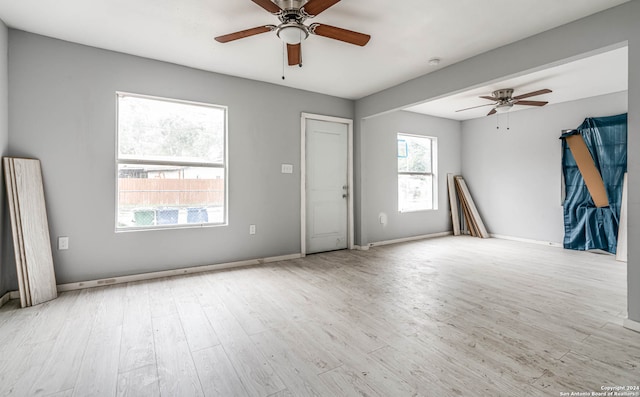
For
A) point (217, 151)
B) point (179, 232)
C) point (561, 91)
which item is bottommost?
point (179, 232)

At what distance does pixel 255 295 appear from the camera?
3.00 meters

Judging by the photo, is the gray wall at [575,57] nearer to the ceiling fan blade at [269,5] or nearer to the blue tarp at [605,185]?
the ceiling fan blade at [269,5]

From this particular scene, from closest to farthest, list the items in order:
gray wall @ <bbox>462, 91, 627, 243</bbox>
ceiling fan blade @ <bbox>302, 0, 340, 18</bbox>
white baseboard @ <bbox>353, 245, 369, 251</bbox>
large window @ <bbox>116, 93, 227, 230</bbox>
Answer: ceiling fan blade @ <bbox>302, 0, 340, 18</bbox>, large window @ <bbox>116, 93, 227, 230</bbox>, white baseboard @ <bbox>353, 245, 369, 251</bbox>, gray wall @ <bbox>462, 91, 627, 243</bbox>

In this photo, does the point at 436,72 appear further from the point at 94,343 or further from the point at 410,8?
the point at 94,343

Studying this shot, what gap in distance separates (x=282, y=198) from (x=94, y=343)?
2.82m

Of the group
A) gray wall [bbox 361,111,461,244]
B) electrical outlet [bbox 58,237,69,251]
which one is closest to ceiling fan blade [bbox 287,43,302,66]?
gray wall [bbox 361,111,461,244]

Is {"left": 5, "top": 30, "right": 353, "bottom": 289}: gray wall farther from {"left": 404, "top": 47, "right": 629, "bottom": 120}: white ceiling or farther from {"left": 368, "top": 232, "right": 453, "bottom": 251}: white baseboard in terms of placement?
{"left": 404, "top": 47, "right": 629, "bottom": 120}: white ceiling

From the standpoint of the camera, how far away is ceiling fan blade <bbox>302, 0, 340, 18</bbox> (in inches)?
80.1

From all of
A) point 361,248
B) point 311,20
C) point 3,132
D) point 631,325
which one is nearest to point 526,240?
point 361,248

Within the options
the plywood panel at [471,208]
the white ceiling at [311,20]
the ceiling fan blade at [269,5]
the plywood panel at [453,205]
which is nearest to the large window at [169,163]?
the white ceiling at [311,20]

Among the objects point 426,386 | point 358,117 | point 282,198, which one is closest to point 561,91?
point 358,117

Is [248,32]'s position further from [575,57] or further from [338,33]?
[575,57]

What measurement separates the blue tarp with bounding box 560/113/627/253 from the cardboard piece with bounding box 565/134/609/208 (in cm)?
6

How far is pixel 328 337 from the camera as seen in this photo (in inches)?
84.8
